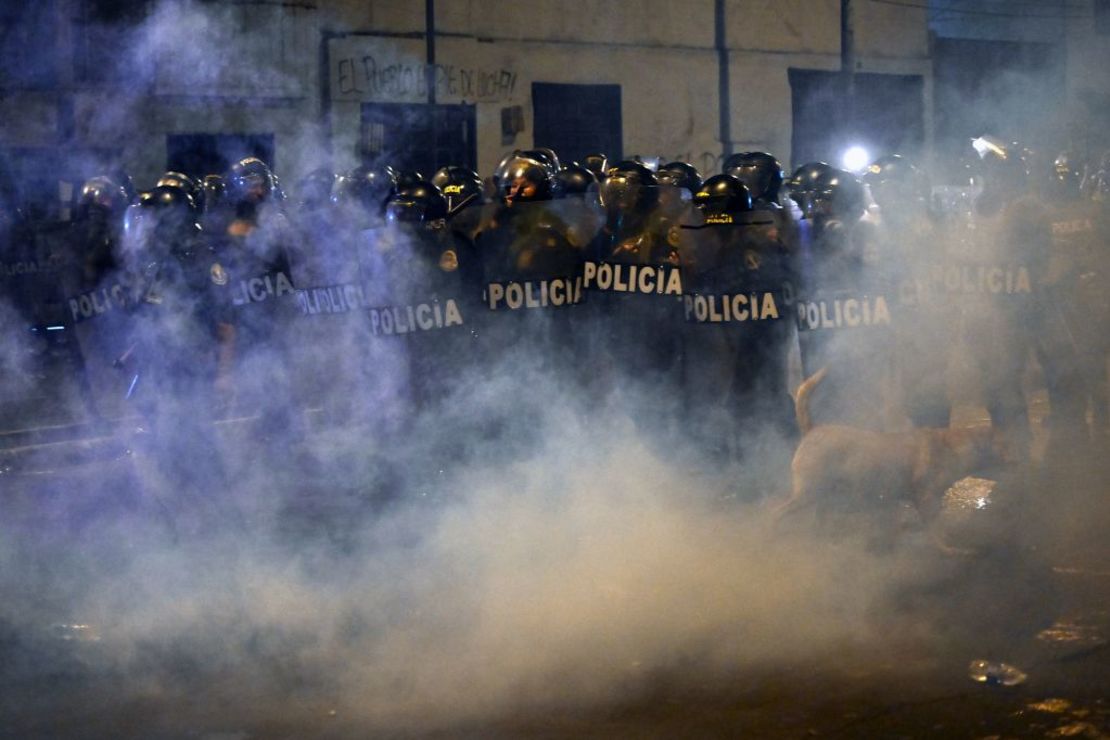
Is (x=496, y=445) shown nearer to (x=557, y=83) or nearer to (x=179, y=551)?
(x=179, y=551)

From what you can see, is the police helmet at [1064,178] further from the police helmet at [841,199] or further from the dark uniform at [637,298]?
the dark uniform at [637,298]

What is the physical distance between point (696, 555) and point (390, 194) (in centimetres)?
314

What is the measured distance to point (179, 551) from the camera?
260 inches

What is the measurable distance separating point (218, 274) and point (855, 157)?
1575cm

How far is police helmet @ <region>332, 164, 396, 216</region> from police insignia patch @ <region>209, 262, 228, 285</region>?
881 millimetres

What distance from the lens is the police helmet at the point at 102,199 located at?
333 inches

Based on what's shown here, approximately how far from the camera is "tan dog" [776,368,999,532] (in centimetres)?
605

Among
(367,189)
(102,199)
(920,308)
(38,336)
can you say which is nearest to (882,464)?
(920,308)

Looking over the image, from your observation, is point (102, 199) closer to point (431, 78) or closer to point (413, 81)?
point (413, 81)

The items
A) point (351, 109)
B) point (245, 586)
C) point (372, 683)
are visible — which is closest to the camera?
point (372, 683)

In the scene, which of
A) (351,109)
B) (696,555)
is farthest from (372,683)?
(351,109)

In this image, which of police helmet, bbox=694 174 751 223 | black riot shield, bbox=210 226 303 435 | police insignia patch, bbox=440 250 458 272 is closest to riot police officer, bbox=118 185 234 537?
black riot shield, bbox=210 226 303 435

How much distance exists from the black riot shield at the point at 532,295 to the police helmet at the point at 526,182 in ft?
0.21

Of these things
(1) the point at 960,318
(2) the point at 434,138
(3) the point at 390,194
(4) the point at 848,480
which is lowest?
(4) the point at 848,480
